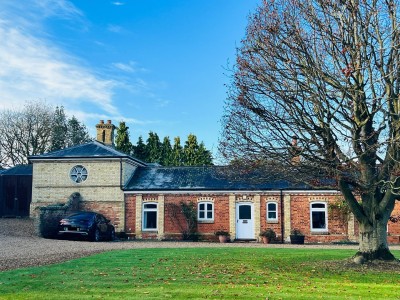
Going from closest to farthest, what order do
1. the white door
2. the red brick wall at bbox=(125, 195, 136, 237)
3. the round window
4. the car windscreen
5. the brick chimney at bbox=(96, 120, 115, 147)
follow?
the car windscreen → the white door → the red brick wall at bbox=(125, 195, 136, 237) → the round window → the brick chimney at bbox=(96, 120, 115, 147)

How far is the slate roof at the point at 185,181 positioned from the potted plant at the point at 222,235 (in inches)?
105

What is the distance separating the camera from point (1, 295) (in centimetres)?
879

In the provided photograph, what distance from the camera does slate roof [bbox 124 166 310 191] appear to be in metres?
29.3

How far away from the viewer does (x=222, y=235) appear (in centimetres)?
2853

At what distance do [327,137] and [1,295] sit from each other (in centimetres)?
929

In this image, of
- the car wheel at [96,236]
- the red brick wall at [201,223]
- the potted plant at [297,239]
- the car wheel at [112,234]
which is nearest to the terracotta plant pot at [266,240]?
the potted plant at [297,239]

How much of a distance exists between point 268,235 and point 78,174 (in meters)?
13.1

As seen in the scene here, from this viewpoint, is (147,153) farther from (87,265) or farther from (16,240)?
(87,265)

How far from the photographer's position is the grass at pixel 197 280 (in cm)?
889

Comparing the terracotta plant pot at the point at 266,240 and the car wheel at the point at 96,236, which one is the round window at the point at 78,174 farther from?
the terracotta plant pot at the point at 266,240

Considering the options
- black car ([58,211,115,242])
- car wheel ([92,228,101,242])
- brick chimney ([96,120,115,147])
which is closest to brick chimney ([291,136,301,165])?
black car ([58,211,115,242])

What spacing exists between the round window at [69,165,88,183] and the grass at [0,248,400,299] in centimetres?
1661

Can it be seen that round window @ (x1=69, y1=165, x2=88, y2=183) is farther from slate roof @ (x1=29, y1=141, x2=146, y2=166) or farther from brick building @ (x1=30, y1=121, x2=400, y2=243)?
slate roof @ (x1=29, y1=141, x2=146, y2=166)

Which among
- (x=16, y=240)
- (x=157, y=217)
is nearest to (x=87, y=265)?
(x=16, y=240)
